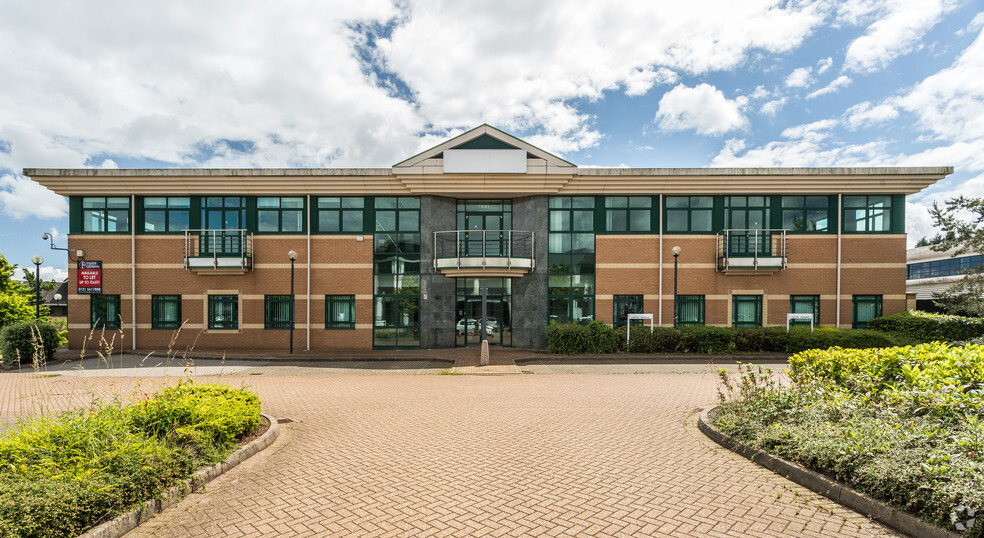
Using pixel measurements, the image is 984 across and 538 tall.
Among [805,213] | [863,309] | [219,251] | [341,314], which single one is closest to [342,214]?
[341,314]

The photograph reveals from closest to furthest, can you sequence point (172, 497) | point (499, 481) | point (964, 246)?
point (172, 497) → point (499, 481) → point (964, 246)

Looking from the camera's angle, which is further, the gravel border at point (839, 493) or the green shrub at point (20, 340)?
the green shrub at point (20, 340)

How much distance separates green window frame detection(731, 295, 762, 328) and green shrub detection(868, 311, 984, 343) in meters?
4.48

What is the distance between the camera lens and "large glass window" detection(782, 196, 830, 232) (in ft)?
62.8

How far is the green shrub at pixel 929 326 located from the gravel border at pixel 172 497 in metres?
21.5

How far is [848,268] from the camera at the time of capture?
18.9 m

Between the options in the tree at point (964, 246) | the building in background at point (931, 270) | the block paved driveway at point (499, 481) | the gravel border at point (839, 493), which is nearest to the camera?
the gravel border at point (839, 493)

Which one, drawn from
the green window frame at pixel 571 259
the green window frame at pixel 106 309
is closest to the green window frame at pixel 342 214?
the green window frame at pixel 571 259

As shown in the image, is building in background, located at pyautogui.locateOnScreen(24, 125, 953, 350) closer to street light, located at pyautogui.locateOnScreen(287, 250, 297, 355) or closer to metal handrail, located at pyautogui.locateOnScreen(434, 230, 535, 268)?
metal handrail, located at pyautogui.locateOnScreen(434, 230, 535, 268)

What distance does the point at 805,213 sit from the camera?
1919 cm

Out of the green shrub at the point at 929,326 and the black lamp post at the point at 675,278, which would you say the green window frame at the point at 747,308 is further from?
Result: the green shrub at the point at 929,326

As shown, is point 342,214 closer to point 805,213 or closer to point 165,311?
point 165,311

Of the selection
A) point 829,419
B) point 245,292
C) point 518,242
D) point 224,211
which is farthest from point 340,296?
point 829,419

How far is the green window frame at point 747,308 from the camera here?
19.0 m
